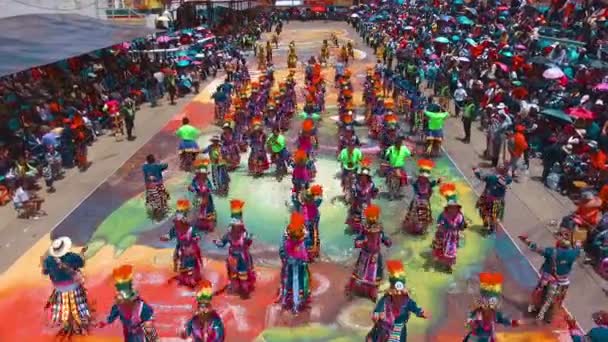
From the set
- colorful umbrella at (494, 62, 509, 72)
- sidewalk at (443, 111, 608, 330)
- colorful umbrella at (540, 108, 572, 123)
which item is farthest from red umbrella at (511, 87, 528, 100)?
colorful umbrella at (494, 62, 509, 72)

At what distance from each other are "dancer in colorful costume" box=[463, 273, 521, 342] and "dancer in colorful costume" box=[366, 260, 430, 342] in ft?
2.56

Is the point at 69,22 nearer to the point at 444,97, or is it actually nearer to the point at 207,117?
the point at 207,117

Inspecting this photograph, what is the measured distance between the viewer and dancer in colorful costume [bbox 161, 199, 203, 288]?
412 inches

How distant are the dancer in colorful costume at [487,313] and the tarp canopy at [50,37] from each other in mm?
13175

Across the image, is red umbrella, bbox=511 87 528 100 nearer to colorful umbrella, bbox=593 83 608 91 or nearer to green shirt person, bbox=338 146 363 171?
colorful umbrella, bbox=593 83 608 91

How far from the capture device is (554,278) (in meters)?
9.56

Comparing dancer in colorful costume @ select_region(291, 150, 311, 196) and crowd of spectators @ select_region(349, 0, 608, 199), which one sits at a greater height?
crowd of spectators @ select_region(349, 0, 608, 199)

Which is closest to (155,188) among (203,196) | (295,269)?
(203,196)

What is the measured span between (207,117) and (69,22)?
878 cm

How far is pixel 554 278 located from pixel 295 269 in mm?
4488

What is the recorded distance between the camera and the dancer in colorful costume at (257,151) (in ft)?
53.9

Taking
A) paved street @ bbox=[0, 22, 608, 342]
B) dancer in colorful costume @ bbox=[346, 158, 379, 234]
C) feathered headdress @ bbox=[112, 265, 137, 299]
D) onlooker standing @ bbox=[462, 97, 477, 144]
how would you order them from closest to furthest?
1. feathered headdress @ bbox=[112, 265, 137, 299]
2. paved street @ bbox=[0, 22, 608, 342]
3. dancer in colorful costume @ bbox=[346, 158, 379, 234]
4. onlooker standing @ bbox=[462, 97, 477, 144]

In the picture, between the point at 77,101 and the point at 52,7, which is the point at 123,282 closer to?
the point at 77,101

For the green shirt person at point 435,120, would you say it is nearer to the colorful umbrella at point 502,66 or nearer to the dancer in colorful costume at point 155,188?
the colorful umbrella at point 502,66
